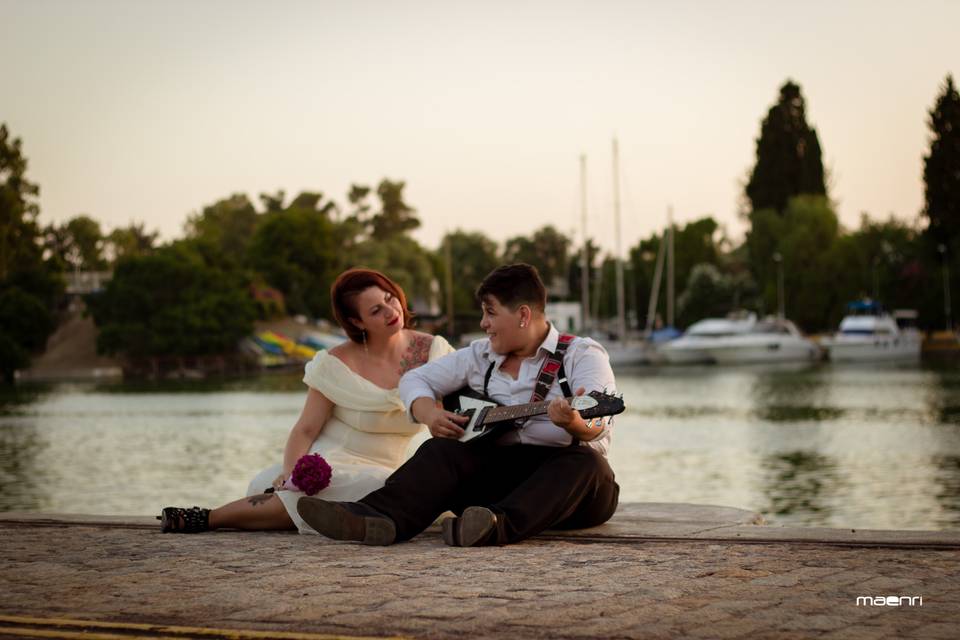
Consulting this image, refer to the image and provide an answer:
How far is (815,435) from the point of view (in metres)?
29.9

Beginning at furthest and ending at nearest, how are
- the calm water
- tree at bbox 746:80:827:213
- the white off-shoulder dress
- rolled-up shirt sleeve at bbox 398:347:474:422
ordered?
tree at bbox 746:80:827:213, the calm water, the white off-shoulder dress, rolled-up shirt sleeve at bbox 398:347:474:422

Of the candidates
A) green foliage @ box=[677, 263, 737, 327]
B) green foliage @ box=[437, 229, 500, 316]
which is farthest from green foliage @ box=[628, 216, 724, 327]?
green foliage @ box=[437, 229, 500, 316]

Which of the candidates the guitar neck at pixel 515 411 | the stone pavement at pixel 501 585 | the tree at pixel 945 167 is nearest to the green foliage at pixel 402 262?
the tree at pixel 945 167

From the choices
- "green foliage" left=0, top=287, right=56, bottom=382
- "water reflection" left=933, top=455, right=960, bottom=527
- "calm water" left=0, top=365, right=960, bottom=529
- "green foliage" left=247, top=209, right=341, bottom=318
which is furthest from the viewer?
"green foliage" left=247, top=209, right=341, bottom=318

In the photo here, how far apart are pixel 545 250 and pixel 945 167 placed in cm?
6763

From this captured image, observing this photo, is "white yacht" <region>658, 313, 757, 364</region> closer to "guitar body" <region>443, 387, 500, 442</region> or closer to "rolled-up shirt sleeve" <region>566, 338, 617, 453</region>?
"guitar body" <region>443, 387, 500, 442</region>

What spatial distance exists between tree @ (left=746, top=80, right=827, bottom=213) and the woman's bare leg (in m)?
79.8

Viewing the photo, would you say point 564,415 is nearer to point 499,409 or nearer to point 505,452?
point 499,409

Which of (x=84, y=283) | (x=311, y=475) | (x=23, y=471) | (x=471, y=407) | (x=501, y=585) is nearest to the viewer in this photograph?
(x=501, y=585)

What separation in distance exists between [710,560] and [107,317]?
7566 cm

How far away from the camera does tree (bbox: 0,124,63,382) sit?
73625 millimetres

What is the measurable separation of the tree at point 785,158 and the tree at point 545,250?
45.7 meters

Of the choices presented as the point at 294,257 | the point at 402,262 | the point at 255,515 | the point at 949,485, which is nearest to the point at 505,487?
the point at 255,515

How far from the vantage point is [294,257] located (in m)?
98.2
